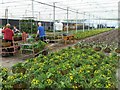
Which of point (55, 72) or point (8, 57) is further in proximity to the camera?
point (8, 57)

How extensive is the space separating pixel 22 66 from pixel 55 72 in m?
1.26

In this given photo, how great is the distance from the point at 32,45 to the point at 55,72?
13.3 feet

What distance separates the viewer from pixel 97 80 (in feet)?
11.6

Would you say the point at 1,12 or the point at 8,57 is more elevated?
the point at 1,12

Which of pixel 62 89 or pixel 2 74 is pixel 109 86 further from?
pixel 2 74

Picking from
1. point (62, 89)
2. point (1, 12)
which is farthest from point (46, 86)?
point (1, 12)

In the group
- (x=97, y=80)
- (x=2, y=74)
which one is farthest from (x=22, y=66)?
(x=97, y=80)

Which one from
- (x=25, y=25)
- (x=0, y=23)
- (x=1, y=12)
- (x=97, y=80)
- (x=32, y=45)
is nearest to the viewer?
(x=97, y=80)

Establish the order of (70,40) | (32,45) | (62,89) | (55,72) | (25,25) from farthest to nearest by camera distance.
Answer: (25,25)
(70,40)
(32,45)
(55,72)
(62,89)

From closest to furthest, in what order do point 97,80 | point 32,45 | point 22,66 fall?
1. point 97,80
2. point 22,66
3. point 32,45

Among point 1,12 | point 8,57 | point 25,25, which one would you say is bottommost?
point 8,57

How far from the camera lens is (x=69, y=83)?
341 cm

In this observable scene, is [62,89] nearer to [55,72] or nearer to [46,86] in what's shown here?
[46,86]

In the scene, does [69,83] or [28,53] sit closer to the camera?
[69,83]
